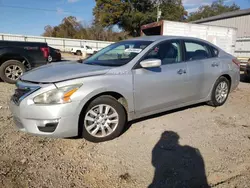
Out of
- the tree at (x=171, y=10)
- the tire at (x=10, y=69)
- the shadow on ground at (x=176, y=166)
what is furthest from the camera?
the tree at (x=171, y=10)

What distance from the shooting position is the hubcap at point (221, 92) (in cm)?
483

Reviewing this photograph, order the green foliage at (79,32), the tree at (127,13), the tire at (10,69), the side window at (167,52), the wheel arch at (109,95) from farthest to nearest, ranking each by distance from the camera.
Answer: the green foliage at (79,32)
the tree at (127,13)
the tire at (10,69)
the side window at (167,52)
the wheel arch at (109,95)

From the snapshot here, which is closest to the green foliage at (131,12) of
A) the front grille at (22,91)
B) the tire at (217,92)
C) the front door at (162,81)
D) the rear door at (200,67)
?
the tire at (217,92)

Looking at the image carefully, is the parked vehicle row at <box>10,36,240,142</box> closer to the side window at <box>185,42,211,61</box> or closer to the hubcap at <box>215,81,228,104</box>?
the side window at <box>185,42,211,61</box>

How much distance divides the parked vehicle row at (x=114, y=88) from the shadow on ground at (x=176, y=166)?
27.7 inches

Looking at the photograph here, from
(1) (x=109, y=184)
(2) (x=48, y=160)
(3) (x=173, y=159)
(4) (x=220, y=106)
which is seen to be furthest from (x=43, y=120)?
(4) (x=220, y=106)

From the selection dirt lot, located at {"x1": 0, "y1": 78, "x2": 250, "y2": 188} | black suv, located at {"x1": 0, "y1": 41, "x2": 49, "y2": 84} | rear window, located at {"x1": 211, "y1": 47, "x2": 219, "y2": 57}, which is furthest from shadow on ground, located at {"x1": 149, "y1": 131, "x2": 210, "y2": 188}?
black suv, located at {"x1": 0, "y1": 41, "x2": 49, "y2": 84}

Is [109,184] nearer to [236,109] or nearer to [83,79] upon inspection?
[83,79]

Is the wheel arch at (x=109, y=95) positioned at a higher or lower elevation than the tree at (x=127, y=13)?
lower

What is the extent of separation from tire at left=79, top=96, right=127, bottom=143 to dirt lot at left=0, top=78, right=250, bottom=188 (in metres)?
0.13

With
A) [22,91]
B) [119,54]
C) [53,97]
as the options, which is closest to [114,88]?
[53,97]

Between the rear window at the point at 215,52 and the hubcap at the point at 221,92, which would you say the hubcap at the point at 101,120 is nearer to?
the hubcap at the point at 221,92

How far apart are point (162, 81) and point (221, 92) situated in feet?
6.72

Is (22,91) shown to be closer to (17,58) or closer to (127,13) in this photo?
(17,58)
